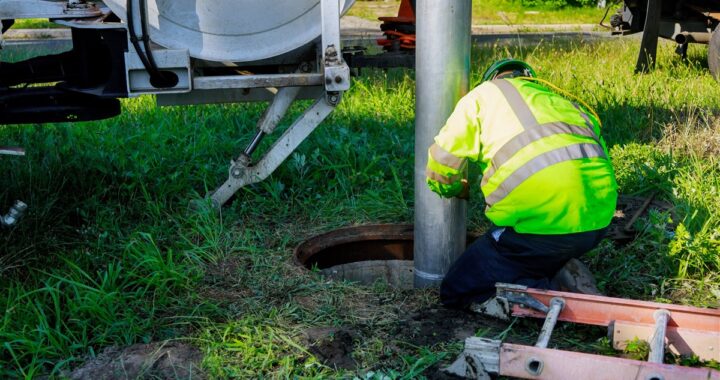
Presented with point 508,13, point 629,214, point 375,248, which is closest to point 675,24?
point 629,214

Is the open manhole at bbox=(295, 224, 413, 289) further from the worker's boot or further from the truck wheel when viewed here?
the truck wheel

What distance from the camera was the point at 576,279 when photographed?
12.1 feet

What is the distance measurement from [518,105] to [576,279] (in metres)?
0.90

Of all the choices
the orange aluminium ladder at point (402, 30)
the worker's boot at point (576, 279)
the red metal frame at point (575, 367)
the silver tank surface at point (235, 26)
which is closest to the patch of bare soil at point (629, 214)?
the worker's boot at point (576, 279)

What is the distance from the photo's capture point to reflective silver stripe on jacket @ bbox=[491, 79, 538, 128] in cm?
323

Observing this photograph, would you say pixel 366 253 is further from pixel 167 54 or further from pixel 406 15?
pixel 406 15

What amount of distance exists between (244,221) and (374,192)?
78 cm

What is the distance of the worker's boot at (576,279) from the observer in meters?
3.64

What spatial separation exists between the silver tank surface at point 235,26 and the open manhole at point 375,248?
1.02 meters

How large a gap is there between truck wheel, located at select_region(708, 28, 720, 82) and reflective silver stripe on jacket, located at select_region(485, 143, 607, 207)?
4.73 metres

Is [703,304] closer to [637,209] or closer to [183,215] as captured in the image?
[637,209]

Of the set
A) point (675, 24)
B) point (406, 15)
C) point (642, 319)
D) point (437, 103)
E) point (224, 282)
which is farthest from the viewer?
point (675, 24)

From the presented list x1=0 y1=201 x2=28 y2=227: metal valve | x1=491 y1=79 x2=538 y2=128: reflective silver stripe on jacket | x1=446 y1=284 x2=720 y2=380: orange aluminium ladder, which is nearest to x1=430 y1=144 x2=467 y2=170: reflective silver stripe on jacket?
x1=491 y1=79 x2=538 y2=128: reflective silver stripe on jacket

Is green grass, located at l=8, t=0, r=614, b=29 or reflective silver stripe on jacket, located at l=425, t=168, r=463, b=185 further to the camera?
green grass, located at l=8, t=0, r=614, b=29
